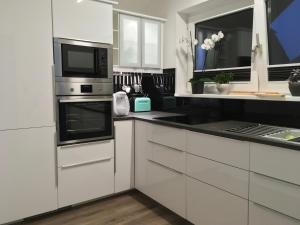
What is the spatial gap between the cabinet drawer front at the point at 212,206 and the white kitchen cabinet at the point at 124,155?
0.84m

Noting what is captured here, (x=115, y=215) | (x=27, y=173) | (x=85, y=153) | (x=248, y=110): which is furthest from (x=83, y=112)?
(x=248, y=110)

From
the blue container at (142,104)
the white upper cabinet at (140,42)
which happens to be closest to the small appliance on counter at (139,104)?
the blue container at (142,104)

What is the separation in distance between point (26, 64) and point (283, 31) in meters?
2.07

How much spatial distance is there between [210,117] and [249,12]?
1.03 metres

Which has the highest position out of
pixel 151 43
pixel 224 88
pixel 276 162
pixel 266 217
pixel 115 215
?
pixel 151 43

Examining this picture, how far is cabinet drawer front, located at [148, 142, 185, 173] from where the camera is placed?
1.94 m

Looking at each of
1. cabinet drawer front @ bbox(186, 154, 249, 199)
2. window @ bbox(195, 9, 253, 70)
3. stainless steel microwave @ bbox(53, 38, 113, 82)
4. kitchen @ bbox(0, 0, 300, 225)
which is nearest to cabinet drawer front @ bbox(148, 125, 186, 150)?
kitchen @ bbox(0, 0, 300, 225)

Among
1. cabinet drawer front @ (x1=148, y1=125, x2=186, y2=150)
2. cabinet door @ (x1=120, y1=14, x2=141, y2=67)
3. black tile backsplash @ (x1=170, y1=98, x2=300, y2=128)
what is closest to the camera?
black tile backsplash @ (x1=170, y1=98, x2=300, y2=128)

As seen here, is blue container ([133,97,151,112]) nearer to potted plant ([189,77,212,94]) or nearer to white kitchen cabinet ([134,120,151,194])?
white kitchen cabinet ([134,120,151,194])

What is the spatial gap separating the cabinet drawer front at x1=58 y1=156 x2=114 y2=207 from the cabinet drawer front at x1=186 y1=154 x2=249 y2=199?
0.91 meters

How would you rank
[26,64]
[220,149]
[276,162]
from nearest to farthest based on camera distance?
[276,162]
[220,149]
[26,64]

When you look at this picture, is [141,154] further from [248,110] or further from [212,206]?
[248,110]

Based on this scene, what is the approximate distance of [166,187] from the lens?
2.13 m

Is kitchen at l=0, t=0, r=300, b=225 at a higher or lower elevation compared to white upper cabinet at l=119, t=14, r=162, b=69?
lower
